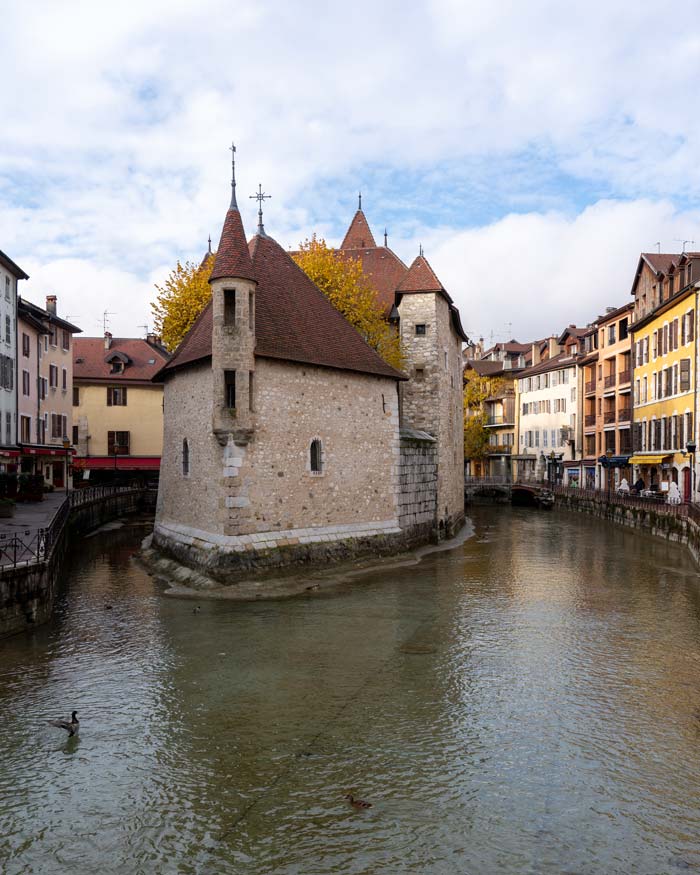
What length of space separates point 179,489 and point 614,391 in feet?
108

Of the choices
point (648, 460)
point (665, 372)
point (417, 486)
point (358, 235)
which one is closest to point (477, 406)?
point (358, 235)

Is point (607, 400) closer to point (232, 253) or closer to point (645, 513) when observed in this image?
point (645, 513)

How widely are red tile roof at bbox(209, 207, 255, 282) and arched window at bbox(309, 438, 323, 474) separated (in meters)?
5.06

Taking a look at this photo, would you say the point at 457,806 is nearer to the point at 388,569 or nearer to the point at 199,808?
the point at 199,808

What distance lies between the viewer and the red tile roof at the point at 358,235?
145 ft

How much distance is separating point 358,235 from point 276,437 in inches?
1040

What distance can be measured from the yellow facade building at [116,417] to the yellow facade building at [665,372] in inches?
1183

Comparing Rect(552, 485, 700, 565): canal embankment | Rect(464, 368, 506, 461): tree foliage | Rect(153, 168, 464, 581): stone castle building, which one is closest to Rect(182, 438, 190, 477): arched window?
Rect(153, 168, 464, 581): stone castle building

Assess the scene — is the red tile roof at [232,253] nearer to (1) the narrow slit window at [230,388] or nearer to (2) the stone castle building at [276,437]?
(2) the stone castle building at [276,437]

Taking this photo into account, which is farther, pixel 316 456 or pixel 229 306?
pixel 316 456

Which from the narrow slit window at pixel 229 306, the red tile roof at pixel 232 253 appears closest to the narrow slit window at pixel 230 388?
the narrow slit window at pixel 229 306

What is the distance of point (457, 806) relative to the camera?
27.3 feet

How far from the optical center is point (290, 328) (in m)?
21.9

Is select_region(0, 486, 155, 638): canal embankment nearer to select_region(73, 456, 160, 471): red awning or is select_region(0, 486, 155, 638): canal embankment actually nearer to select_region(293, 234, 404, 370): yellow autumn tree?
select_region(293, 234, 404, 370): yellow autumn tree
